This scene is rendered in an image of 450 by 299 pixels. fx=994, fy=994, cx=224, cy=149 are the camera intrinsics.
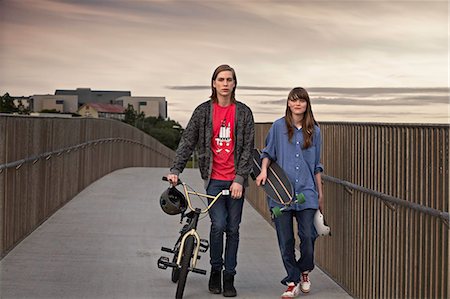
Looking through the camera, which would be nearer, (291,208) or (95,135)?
(291,208)

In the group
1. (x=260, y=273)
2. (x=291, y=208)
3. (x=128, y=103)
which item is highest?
(x=128, y=103)

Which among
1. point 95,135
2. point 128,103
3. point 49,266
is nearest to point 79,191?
point 95,135

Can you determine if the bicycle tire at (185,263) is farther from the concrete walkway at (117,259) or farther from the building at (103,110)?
the building at (103,110)

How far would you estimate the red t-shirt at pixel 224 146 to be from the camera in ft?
28.3

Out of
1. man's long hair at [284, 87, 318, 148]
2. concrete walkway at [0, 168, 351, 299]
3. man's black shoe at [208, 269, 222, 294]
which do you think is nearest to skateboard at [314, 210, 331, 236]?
man's long hair at [284, 87, 318, 148]

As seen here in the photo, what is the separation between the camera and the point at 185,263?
329 inches

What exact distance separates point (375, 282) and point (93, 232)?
533 centimetres

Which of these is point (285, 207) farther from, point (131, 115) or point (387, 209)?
point (131, 115)

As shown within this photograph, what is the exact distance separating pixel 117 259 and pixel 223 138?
2638 mm

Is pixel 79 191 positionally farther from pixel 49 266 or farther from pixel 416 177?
pixel 416 177

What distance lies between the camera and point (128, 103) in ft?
352

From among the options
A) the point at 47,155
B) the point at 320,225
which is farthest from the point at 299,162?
the point at 47,155

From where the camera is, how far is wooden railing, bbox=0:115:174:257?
10930 mm

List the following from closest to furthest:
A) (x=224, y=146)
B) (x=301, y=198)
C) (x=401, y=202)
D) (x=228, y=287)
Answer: (x=401, y=202) < (x=301, y=198) < (x=224, y=146) < (x=228, y=287)
